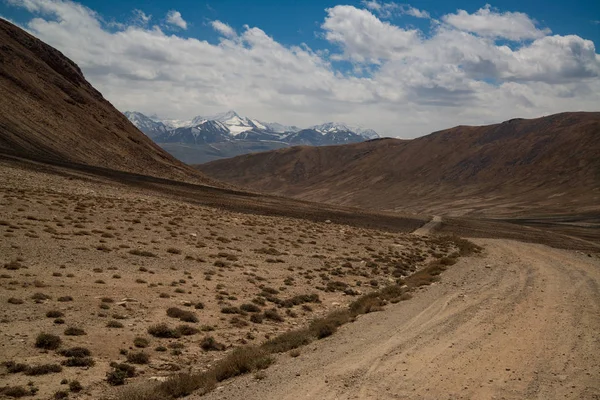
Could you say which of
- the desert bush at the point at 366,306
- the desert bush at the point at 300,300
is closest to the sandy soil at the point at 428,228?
the desert bush at the point at 300,300

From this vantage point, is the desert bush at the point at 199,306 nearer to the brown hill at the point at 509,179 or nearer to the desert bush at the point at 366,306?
the desert bush at the point at 366,306

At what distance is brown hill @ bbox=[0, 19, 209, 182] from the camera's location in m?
77.9

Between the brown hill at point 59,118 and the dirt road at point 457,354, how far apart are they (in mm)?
60458

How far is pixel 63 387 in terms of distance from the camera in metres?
11.3

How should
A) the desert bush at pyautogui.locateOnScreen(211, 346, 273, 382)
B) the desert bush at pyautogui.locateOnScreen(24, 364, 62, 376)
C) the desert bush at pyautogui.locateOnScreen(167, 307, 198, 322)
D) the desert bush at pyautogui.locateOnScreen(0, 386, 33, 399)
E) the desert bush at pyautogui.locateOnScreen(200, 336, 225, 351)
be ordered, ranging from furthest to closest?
the desert bush at pyautogui.locateOnScreen(167, 307, 198, 322), the desert bush at pyautogui.locateOnScreen(200, 336, 225, 351), the desert bush at pyautogui.locateOnScreen(211, 346, 273, 382), the desert bush at pyautogui.locateOnScreen(24, 364, 62, 376), the desert bush at pyautogui.locateOnScreen(0, 386, 33, 399)

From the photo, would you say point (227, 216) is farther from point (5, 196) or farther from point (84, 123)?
point (84, 123)

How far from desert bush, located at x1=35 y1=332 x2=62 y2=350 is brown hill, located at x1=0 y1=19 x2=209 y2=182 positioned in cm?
5613

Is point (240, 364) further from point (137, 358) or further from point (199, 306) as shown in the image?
point (199, 306)

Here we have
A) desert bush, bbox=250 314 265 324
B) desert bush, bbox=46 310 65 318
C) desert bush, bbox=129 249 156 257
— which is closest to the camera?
desert bush, bbox=46 310 65 318

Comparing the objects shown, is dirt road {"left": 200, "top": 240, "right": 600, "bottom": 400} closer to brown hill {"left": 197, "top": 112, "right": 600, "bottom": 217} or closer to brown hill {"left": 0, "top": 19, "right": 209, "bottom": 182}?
brown hill {"left": 0, "top": 19, "right": 209, "bottom": 182}

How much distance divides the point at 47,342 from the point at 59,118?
297ft

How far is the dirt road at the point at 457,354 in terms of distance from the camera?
1088cm

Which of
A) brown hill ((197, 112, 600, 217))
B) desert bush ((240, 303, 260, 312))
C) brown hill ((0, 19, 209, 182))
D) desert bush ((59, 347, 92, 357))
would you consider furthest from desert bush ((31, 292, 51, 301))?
brown hill ((197, 112, 600, 217))

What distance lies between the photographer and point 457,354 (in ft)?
43.2
